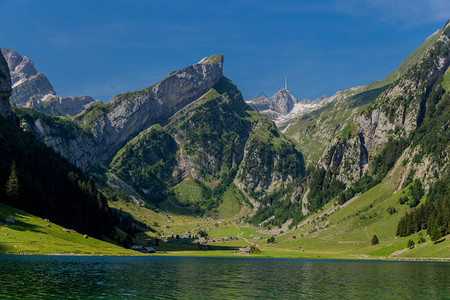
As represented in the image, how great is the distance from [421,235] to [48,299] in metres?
189

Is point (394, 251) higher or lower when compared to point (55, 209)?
A: lower

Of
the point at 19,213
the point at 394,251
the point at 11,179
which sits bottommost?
the point at 394,251

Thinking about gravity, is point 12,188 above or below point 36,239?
above

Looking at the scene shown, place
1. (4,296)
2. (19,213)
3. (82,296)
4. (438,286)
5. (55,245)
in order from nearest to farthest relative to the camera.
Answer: (4,296)
(82,296)
(438,286)
(55,245)
(19,213)

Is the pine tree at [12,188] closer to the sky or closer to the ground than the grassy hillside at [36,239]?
closer to the sky

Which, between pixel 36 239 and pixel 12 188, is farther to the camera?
pixel 12 188

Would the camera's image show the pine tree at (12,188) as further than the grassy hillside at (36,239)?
Yes

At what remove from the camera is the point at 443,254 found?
473ft

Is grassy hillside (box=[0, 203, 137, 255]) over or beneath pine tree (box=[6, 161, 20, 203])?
beneath

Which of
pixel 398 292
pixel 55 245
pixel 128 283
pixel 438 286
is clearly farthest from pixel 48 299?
pixel 55 245

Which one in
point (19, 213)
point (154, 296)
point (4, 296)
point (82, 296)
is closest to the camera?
point (4, 296)

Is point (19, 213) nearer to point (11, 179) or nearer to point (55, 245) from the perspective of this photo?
point (11, 179)

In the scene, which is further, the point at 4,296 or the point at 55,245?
the point at 55,245

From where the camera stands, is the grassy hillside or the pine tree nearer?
the grassy hillside
